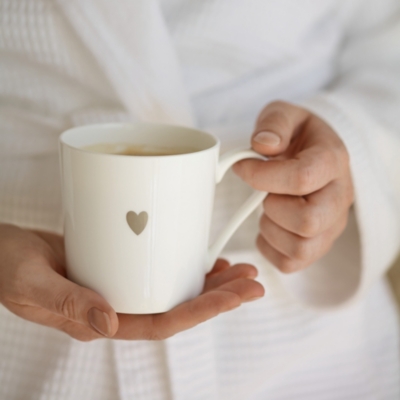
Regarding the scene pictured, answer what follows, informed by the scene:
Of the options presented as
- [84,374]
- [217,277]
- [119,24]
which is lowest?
[84,374]

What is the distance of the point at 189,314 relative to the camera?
0.46 meters

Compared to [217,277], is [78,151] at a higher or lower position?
higher

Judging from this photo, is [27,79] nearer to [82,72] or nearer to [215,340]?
[82,72]

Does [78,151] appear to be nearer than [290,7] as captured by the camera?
Yes

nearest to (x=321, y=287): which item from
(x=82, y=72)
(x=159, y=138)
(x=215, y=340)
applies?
(x=215, y=340)

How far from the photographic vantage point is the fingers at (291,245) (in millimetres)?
557

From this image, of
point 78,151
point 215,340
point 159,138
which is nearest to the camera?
point 78,151

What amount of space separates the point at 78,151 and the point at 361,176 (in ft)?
1.26

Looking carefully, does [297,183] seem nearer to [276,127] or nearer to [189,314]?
[276,127]

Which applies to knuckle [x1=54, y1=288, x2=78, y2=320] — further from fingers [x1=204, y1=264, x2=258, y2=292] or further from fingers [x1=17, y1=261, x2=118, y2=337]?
fingers [x1=204, y1=264, x2=258, y2=292]

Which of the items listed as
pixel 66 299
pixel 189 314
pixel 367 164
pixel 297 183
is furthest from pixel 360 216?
pixel 66 299

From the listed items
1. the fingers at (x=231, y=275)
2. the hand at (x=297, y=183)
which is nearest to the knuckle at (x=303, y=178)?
the hand at (x=297, y=183)

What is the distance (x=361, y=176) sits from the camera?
0.61 meters

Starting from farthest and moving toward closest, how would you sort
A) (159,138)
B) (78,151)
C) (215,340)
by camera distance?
(215,340), (159,138), (78,151)
